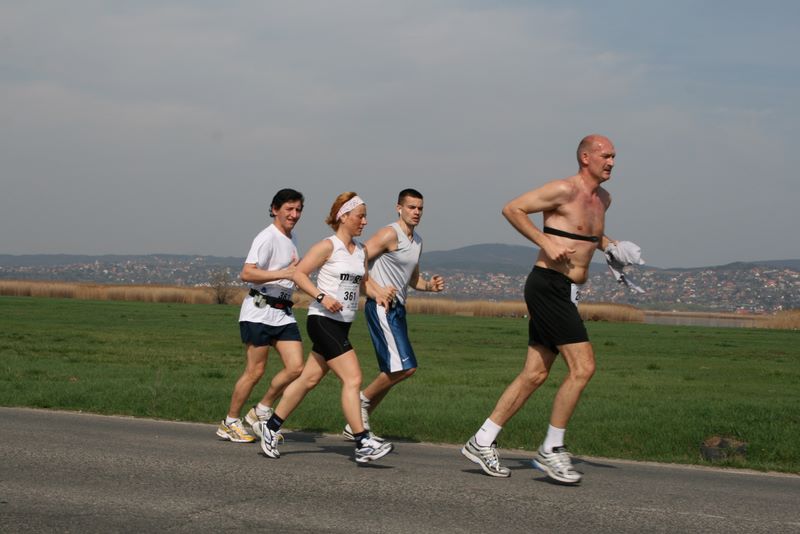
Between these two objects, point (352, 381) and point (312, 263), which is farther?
point (312, 263)

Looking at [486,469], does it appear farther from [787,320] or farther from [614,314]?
[614,314]

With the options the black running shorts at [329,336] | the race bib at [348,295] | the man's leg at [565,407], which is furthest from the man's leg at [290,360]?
the man's leg at [565,407]

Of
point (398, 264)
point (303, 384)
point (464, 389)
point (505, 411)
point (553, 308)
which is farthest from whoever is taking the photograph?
point (464, 389)

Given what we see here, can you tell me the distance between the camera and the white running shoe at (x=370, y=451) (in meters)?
8.36

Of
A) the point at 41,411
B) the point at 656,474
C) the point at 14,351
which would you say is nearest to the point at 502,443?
the point at 656,474

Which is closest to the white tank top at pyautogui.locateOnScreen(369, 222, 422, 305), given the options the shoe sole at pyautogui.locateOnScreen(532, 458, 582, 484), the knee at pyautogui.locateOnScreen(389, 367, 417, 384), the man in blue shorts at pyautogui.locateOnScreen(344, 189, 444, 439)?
the man in blue shorts at pyautogui.locateOnScreen(344, 189, 444, 439)

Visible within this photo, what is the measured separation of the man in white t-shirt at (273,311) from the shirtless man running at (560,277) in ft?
7.54

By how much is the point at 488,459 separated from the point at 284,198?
3.18m

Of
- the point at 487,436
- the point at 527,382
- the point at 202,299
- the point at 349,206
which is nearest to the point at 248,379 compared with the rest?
the point at 349,206

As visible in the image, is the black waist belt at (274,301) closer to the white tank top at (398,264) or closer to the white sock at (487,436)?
the white tank top at (398,264)

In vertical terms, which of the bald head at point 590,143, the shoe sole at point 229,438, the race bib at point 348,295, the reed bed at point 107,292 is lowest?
the reed bed at point 107,292

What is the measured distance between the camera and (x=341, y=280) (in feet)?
29.2

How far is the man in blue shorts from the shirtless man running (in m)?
1.70

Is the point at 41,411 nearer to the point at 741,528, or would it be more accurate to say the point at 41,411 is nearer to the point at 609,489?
the point at 609,489
